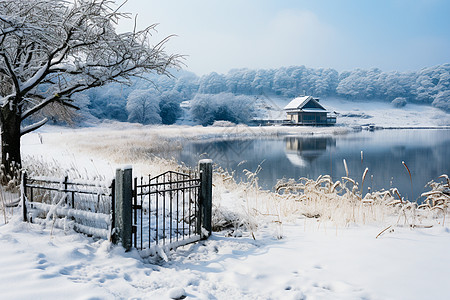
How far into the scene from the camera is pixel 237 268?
4.51 metres

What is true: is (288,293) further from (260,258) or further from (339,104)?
(339,104)

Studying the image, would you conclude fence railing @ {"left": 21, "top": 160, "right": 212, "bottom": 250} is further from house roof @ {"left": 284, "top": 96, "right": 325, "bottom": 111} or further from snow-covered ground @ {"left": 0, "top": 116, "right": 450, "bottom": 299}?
house roof @ {"left": 284, "top": 96, "right": 325, "bottom": 111}

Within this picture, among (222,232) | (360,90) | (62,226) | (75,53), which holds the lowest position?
(222,232)

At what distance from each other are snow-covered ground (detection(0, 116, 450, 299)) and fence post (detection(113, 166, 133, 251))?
0.18m

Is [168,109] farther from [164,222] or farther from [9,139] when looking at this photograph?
[164,222]

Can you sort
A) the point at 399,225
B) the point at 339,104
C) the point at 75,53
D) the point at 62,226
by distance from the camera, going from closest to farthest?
the point at 62,226
the point at 399,225
the point at 75,53
the point at 339,104

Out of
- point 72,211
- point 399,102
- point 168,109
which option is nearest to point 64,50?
point 72,211

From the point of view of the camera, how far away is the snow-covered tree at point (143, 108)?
6206 cm

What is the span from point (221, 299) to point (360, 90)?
118 meters

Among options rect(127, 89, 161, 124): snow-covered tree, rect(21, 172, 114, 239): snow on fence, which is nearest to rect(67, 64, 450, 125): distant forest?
rect(127, 89, 161, 124): snow-covered tree

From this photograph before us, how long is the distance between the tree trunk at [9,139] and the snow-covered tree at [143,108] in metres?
55.2

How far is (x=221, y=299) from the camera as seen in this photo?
12.0ft

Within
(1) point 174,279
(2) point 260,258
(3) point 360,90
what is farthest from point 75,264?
(3) point 360,90

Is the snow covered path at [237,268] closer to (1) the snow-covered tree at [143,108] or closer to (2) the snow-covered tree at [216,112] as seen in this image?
(1) the snow-covered tree at [143,108]
